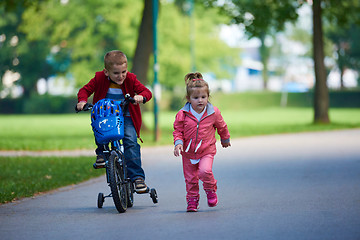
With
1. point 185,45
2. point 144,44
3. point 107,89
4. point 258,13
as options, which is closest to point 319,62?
point 258,13

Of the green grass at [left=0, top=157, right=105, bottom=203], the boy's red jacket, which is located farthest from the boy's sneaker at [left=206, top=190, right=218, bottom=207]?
the green grass at [left=0, top=157, right=105, bottom=203]

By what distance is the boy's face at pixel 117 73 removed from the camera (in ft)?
23.1

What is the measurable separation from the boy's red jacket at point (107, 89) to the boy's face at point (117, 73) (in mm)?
95

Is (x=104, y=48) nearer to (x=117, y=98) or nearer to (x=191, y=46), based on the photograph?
(x=191, y=46)

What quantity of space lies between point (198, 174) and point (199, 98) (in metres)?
0.78

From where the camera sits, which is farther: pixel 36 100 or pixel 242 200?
pixel 36 100

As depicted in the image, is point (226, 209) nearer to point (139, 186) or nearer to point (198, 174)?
point (198, 174)

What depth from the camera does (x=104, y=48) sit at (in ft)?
182

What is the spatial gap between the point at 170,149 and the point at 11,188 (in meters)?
7.70

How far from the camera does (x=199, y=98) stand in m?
6.85

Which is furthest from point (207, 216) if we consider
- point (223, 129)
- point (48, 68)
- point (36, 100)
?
point (48, 68)

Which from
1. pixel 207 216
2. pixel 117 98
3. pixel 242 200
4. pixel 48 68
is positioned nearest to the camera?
pixel 207 216

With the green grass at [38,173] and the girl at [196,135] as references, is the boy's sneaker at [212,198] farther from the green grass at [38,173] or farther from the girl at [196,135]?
the green grass at [38,173]

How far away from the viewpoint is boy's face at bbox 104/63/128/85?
7.04 metres
